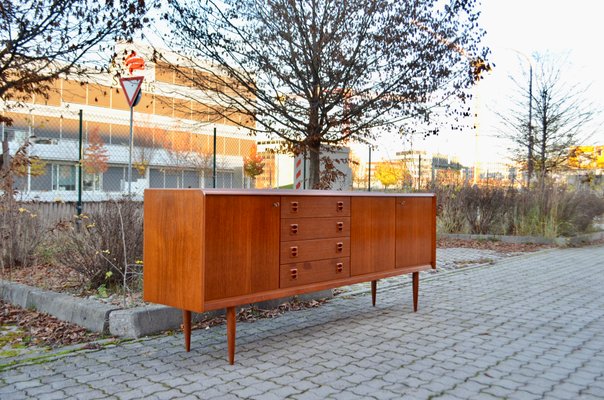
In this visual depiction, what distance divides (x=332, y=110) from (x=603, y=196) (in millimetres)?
13699

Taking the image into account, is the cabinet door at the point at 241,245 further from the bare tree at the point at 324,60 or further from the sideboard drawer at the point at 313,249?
the bare tree at the point at 324,60

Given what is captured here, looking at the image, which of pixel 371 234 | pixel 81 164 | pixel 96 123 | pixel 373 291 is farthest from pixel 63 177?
pixel 371 234

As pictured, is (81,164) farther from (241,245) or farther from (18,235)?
(241,245)

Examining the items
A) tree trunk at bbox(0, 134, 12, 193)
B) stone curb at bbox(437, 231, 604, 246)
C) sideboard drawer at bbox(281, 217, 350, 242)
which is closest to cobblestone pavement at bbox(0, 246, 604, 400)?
sideboard drawer at bbox(281, 217, 350, 242)

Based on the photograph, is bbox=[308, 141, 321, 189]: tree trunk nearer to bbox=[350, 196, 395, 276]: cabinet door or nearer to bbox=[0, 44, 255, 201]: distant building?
bbox=[0, 44, 255, 201]: distant building

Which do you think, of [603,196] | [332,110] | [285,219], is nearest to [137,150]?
[603,196]

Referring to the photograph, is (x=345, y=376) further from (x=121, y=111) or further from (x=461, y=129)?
(x=121, y=111)

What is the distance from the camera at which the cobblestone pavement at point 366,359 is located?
11.6ft

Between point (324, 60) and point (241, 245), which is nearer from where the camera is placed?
point (241, 245)

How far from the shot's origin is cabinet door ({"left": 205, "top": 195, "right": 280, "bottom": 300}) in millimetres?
3941

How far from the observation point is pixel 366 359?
13.9ft

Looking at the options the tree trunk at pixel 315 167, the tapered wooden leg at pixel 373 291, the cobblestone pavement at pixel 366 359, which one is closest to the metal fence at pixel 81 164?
the tree trunk at pixel 315 167

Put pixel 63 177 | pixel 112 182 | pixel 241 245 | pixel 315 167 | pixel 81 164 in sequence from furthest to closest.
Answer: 1. pixel 112 182
2. pixel 63 177
3. pixel 81 164
4. pixel 315 167
5. pixel 241 245

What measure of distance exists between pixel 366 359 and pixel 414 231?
2.30m
